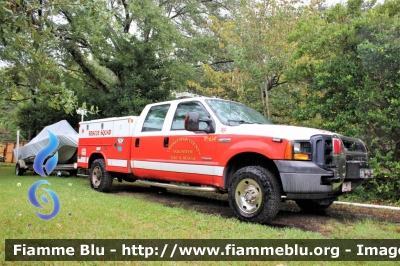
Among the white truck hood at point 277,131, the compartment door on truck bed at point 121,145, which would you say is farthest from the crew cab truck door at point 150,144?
the white truck hood at point 277,131

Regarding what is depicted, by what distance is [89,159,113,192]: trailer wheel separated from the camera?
7.57 meters

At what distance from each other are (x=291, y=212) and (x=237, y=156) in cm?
174

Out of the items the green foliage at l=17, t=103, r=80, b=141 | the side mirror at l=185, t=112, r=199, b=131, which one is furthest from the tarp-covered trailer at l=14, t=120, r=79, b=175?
the side mirror at l=185, t=112, r=199, b=131

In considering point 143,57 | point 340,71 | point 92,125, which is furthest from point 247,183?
point 143,57

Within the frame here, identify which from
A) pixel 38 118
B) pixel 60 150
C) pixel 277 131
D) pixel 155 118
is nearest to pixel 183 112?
pixel 155 118

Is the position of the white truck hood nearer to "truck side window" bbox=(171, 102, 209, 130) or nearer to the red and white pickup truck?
the red and white pickup truck

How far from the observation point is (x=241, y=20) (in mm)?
10734

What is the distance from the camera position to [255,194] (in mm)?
4707

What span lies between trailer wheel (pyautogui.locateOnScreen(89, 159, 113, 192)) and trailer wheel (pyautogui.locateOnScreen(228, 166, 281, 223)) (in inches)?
145

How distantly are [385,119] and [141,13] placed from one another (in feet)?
33.1

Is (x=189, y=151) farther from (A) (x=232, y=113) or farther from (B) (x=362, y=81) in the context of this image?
(B) (x=362, y=81)

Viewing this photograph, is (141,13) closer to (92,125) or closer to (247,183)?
(92,125)

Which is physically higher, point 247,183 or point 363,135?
point 363,135

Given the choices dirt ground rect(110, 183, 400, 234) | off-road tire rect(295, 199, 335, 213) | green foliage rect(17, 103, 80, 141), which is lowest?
dirt ground rect(110, 183, 400, 234)
